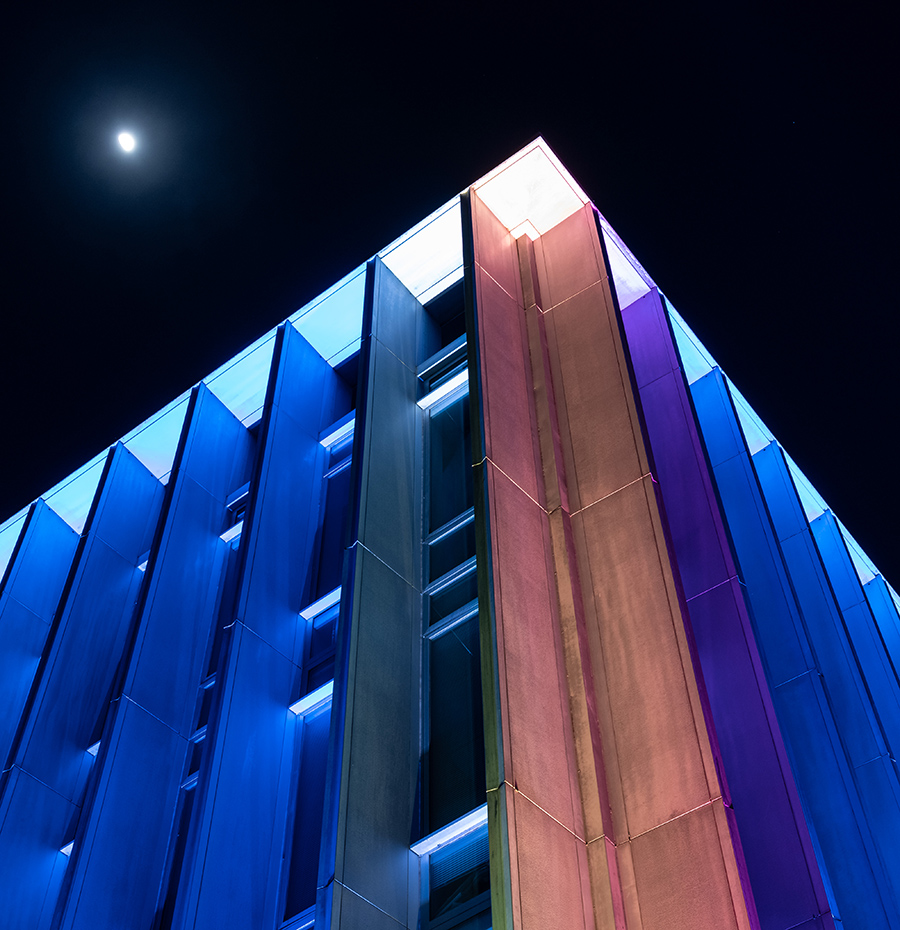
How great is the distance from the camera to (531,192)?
1284 cm

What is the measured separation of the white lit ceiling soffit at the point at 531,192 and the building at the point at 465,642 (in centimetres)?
5

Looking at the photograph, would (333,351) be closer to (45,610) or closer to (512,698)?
(45,610)

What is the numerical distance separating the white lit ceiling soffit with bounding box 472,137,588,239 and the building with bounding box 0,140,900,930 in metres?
0.05

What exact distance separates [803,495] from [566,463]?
6826mm

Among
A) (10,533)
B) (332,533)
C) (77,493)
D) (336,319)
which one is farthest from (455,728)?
(10,533)

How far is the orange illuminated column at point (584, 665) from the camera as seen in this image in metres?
6.38

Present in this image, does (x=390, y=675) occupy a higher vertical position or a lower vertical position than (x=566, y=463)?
lower

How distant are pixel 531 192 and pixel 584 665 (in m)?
6.71

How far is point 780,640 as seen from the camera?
10.8 meters

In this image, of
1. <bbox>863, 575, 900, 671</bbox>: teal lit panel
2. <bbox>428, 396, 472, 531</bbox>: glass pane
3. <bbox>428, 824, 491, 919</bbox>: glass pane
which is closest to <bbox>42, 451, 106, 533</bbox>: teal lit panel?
<bbox>428, 396, 472, 531</bbox>: glass pane

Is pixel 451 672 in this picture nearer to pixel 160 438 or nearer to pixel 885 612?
pixel 160 438

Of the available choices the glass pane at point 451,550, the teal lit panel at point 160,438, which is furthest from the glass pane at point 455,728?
the teal lit panel at point 160,438

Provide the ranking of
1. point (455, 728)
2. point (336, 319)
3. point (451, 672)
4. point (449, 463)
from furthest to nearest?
point (336, 319) → point (449, 463) → point (451, 672) → point (455, 728)

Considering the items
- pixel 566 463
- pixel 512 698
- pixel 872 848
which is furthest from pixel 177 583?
pixel 872 848
